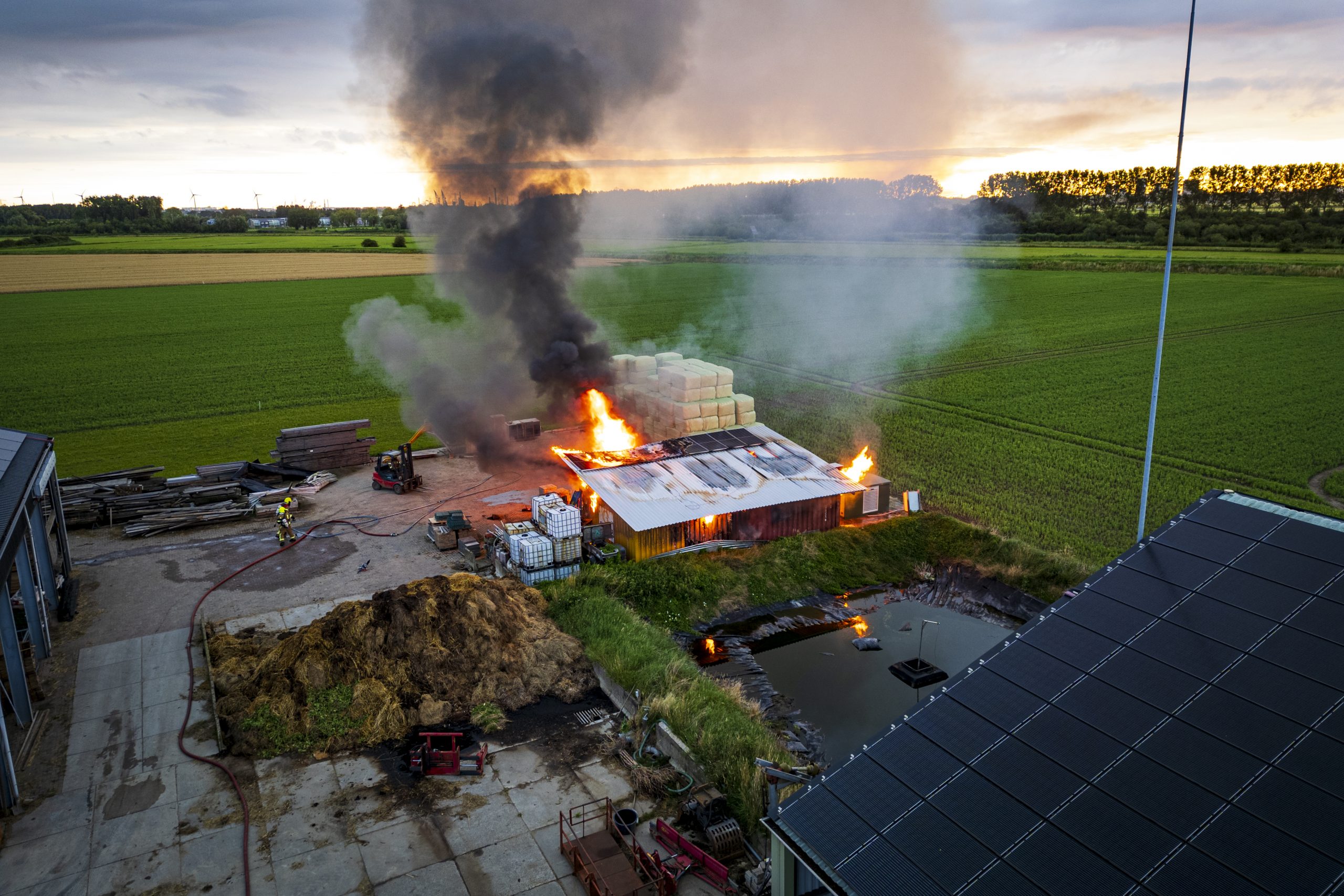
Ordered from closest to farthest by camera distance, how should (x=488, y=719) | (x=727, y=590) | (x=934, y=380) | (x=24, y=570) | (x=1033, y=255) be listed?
(x=488, y=719) → (x=24, y=570) → (x=727, y=590) → (x=934, y=380) → (x=1033, y=255)

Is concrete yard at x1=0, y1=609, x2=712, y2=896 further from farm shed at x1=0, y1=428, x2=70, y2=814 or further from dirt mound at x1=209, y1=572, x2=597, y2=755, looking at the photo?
farm shed at x1=0, y1=428, x2=70, y2=814

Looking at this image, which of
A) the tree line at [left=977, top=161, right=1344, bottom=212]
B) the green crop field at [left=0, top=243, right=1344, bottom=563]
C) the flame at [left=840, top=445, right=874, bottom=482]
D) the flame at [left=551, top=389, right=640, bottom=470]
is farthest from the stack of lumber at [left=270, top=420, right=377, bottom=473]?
the tree line at [left=977, top=161, right=1344, bottom=212]

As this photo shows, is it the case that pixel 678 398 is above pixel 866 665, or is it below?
above

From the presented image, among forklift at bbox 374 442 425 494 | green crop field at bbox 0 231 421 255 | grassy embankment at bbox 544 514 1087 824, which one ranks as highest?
green crop field at bbox 0 231 421 255

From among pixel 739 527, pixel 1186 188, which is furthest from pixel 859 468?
pixel 1186 188

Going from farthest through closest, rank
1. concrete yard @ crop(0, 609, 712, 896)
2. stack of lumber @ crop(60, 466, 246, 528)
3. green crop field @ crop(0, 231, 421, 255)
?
green crop field @ crop(0, 231, 421, 255) → stack of lumber @ crop(60, 466, 246, 528) → concrete yard @ crop(0, 609, 712, 896)

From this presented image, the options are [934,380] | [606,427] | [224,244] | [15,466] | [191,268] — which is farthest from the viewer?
[224,244]

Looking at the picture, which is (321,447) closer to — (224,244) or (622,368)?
(622,368)

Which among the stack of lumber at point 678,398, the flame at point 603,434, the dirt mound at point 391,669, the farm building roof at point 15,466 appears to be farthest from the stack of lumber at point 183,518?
the stack of lumber at point 678,398

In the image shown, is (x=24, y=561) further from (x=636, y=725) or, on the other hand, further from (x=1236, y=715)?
(x=1236, y=715)
